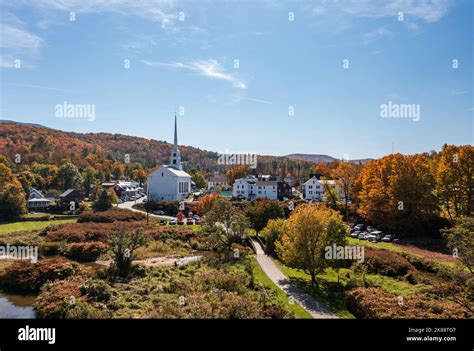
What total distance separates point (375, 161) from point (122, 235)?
1321 inches

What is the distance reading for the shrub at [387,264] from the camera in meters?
23.8

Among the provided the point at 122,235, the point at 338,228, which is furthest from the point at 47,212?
the point at 338,228

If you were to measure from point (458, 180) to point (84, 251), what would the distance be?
123 ft

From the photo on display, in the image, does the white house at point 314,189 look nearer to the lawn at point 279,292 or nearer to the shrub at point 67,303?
the lawn at point 279,292

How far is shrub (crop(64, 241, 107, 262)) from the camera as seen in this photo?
29.0 metres

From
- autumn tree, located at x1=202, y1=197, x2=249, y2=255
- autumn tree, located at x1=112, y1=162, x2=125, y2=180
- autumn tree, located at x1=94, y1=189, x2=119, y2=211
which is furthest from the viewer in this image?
autumn tree, located at x1=112, y1=162, x2=125, y2=180

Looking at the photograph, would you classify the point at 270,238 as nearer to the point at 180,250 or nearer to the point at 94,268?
the point at 180,250

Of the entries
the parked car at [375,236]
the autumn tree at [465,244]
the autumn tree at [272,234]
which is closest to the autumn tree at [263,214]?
the autumn tree at [272,234]

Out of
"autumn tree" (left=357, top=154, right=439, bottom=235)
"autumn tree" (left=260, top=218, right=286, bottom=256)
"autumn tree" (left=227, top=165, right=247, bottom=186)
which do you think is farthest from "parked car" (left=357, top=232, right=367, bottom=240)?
"autumn tree" (left=227, top=165, right=247, bottom=186)

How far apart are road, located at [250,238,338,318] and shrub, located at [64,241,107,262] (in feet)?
47.0

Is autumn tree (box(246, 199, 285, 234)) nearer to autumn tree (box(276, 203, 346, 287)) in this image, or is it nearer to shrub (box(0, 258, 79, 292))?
autumn tree (box(276, 203, 346, 287))

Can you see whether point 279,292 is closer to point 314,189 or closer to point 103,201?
point 103,201

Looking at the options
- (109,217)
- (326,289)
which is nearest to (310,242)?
(326,289)

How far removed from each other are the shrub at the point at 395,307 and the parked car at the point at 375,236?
15830 millimetres
